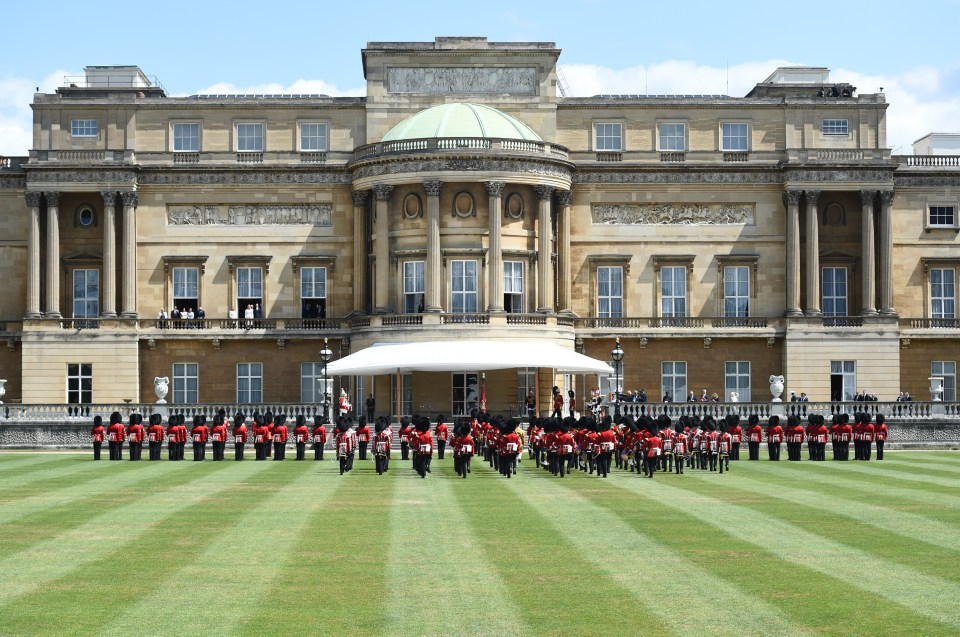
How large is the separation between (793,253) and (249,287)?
2589cm

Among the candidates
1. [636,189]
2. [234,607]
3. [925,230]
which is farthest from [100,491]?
[925,230]

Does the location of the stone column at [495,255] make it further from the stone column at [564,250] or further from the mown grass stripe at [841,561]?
the mown grass stripe at [841,561]

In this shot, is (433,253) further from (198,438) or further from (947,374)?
(947,374)

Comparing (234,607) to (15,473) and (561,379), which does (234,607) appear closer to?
(15,473)

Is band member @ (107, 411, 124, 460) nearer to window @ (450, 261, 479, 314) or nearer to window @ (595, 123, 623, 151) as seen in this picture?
window @ (450, 261, 479, 314)

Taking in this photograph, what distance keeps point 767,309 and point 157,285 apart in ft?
95.5

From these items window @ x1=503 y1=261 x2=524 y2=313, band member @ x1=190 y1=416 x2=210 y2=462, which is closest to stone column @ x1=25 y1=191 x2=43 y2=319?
window @ x1=503 y1=261 x2=524 y2=313

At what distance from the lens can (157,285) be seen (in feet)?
233

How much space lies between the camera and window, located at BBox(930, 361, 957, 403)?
237ft

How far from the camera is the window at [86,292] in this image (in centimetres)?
7112

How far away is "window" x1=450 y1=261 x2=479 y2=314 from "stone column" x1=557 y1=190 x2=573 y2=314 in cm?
479

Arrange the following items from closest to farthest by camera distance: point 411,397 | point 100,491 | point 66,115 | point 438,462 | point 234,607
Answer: point 234,607 → point 100,491 → point 438,462 → point 411,397 → point 66,115

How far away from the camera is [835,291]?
238ft

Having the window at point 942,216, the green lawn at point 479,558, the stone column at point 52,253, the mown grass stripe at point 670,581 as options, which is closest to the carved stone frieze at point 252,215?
the stone column at point 52,253
